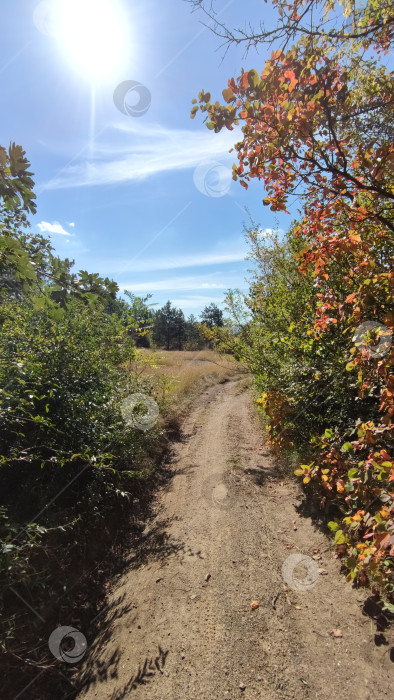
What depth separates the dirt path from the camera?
253 centimetres

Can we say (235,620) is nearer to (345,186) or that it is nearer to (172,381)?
(345,186)

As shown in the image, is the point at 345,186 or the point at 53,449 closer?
the point at 345,186

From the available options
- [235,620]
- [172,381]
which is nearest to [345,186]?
[235,620]

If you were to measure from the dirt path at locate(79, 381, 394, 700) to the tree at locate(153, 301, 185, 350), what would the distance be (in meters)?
70.3

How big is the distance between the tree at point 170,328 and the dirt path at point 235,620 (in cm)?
7025

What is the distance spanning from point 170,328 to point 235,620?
74.2m

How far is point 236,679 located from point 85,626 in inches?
74.0

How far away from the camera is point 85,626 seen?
3457mm

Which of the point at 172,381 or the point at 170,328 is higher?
the point at 170,328

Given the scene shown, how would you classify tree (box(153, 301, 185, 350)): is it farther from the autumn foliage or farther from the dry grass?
the autumn foliage

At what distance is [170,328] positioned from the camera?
76.4m

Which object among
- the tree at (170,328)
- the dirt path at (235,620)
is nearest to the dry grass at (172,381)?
the dirt path at (235,620)

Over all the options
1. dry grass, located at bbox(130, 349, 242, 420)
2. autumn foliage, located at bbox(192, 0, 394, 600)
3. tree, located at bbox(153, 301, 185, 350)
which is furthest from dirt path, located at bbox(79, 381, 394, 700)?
tree, located at bbox(153, 301, 185, 350)

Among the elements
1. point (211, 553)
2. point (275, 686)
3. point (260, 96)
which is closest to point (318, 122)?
point (260, 96)
